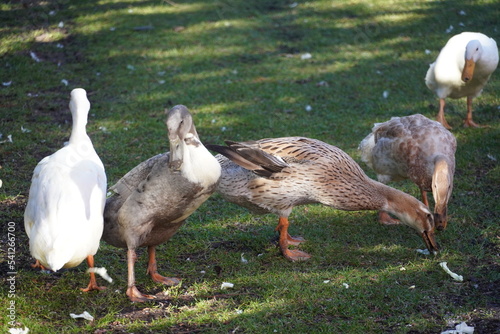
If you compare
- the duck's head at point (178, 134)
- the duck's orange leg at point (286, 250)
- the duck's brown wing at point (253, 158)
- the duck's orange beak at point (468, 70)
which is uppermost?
the duck's head at point (178, 134)

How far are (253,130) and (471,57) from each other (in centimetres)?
277

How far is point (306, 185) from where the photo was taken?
4605mm

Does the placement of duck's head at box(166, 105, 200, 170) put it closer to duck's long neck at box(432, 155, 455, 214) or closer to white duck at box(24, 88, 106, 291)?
white duck at box(24, 88, 106, 291)

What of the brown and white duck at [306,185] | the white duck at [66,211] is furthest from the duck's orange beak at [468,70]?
the white duck at [66,211]

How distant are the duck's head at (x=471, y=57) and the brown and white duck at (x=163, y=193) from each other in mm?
4191

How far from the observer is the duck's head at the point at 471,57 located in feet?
22.7

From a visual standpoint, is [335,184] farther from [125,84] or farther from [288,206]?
[125,84]

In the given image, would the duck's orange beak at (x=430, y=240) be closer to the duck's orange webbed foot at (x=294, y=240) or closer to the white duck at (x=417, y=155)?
the white duck at (x=417, y=155)

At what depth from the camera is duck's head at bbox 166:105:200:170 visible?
3729 mm

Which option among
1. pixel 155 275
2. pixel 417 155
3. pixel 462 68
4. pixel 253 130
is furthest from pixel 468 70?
pixel 155 275

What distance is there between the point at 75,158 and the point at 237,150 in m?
1.21

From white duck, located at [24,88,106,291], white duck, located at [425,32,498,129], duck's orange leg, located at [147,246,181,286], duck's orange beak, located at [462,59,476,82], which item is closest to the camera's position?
white duck, located at [24,88,106,291]

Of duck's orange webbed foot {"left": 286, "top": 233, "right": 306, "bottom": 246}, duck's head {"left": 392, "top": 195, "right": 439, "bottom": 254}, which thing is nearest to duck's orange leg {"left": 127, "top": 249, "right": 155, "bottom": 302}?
duck's orange webbed foot {"left": 286, "top": 233, "right": 306, "bottom": 246}

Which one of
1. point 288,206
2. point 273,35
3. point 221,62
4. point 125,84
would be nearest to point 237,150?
point 288,206
